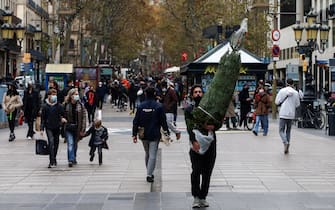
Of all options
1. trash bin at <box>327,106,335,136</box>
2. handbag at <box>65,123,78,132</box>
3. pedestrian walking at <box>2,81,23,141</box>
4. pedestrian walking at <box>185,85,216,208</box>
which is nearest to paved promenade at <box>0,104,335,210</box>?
pedestrian walking at <box>185,85,216,208</box>


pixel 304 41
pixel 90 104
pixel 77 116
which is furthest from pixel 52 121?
pixel 304 41

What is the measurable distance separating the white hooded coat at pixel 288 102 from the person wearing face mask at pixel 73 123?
4.83 meters

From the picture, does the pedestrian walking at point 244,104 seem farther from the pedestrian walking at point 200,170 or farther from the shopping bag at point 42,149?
the pedestrian walking at point 200,170

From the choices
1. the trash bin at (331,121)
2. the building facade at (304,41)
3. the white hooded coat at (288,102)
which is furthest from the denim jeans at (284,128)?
the building facade at (304,41)

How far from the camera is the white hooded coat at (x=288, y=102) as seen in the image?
56.4 feet

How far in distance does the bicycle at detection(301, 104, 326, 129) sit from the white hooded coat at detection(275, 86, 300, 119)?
9.39m

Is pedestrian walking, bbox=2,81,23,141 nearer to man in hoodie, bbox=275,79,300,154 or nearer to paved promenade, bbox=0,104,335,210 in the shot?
paved promenade, bbox=0,104,335,210

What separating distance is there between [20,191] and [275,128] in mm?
16009

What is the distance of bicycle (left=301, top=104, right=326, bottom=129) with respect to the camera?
1049 inches

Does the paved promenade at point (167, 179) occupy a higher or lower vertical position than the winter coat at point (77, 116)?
lower

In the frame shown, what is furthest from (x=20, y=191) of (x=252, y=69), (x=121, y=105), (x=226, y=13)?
(x=226, y=13)

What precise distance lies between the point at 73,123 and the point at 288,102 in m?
5.24

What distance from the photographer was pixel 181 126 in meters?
28.1

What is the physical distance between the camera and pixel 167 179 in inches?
512
